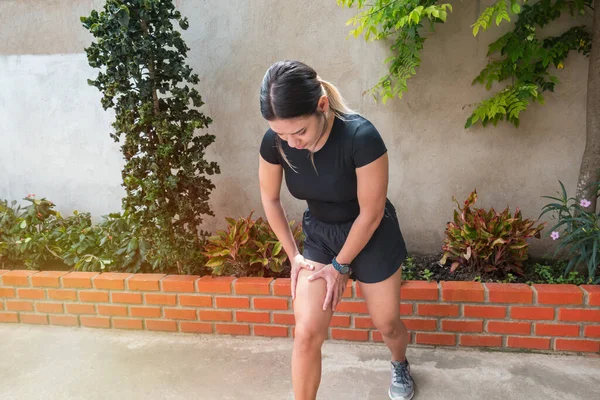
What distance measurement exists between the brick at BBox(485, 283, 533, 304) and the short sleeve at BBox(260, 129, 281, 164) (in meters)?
1.52

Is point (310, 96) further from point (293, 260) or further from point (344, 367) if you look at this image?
point (344, 367)

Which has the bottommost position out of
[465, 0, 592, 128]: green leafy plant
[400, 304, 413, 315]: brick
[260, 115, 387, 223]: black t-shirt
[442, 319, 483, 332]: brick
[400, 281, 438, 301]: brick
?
[442, 319, 483, 332]: brick

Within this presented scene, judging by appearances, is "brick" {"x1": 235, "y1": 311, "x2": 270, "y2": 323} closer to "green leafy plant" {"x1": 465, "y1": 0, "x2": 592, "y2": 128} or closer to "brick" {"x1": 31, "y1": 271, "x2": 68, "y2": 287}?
"brick" {"x1": 31, "y1": 271, "x2": 68, "y2": 287}

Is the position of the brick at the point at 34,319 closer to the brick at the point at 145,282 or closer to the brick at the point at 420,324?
the brick at the point at 145,282

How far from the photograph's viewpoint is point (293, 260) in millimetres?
2068

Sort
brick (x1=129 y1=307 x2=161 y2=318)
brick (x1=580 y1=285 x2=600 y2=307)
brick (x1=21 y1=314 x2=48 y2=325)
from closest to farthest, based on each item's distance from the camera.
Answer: brick (x1=580 y1=285 x2=600 y2=307) < brick (x1=129 y1=307 x2=161 y2=318) < brick (x1=21 y1=314 x2=48 y2=325)

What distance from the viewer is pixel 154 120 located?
2.78 metres

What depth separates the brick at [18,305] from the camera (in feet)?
10.4

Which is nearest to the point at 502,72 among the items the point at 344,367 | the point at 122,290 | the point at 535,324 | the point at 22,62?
the point at 535,324

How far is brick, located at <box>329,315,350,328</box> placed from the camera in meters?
2.70

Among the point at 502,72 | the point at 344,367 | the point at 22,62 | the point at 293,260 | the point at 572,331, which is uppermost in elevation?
the point at 22,62

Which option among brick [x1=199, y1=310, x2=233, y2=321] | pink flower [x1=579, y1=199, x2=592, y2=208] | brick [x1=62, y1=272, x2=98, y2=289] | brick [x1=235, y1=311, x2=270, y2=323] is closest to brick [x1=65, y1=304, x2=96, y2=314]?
brick [x1=62, y1=272, x2=98, y2=289]

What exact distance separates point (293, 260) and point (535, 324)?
4.97ft

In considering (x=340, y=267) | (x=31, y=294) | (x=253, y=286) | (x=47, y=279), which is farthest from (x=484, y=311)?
(x=31, y=294)
